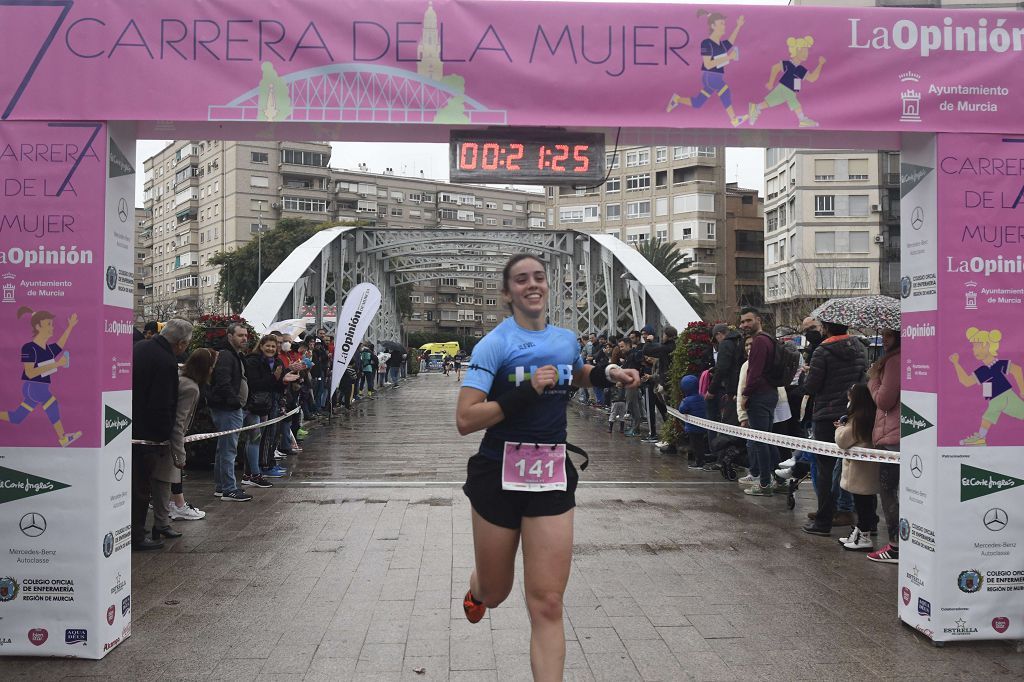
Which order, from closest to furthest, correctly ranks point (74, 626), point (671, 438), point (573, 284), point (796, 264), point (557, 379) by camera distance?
point (557, 379)
point (74, 626)
point (671, 438)
point (573, 284)
point (796, 264)

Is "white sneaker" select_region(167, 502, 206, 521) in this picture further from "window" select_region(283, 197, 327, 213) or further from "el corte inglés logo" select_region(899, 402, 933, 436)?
"window" select_region(283, 197, 327, 213)

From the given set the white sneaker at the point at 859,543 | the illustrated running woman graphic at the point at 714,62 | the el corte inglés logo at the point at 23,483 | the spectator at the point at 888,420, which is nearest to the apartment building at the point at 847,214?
the white sneaker at the point at 859,543

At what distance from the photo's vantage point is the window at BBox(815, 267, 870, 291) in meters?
54.2

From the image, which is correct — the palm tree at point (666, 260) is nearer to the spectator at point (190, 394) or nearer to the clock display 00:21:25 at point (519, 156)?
the spectator at point (190, 394)

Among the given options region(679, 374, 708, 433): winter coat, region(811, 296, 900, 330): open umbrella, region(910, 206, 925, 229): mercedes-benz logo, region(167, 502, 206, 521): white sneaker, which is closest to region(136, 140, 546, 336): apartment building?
region(679, 374, 708, 433): winter coat

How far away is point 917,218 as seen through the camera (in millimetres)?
5387

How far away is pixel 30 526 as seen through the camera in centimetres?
494

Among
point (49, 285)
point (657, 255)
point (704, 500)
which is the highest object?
point (657, 255)

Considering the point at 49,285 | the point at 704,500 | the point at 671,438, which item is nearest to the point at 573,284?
the point at 671,438

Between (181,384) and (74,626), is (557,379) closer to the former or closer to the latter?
(74,626)

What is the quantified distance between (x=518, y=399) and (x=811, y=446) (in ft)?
16.5

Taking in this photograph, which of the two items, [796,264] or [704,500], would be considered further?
[796,264]

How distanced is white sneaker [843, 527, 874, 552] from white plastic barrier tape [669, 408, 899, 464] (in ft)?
2.11

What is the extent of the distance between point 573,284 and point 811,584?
31379 mm
